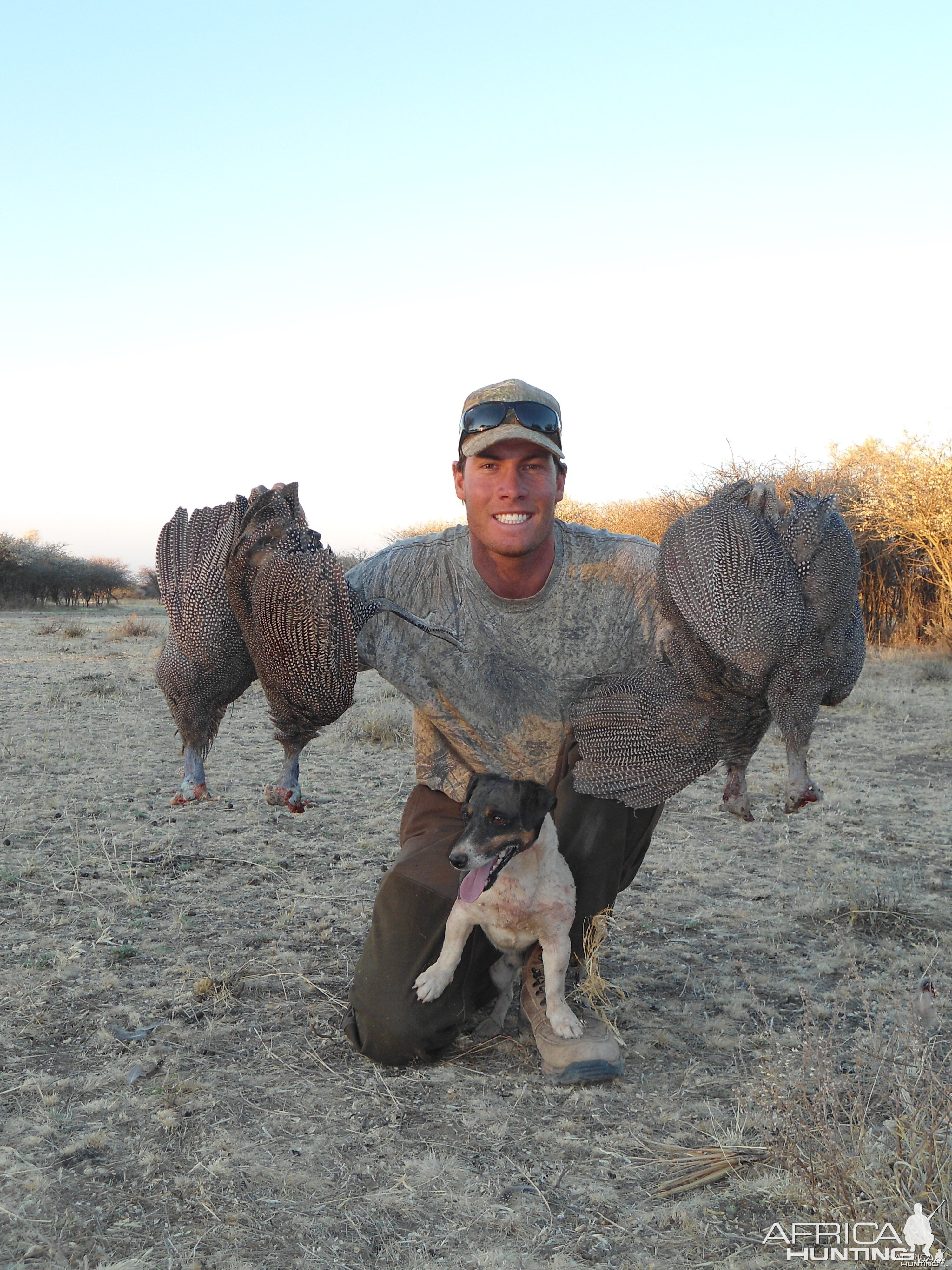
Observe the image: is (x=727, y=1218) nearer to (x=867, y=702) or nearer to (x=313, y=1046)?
(x=313, y=1046)

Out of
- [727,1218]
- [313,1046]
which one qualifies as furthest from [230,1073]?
[727,1218]

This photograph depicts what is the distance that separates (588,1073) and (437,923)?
2.47 feet

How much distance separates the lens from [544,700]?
3680mm

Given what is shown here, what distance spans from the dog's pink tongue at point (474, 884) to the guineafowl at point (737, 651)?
0.60m

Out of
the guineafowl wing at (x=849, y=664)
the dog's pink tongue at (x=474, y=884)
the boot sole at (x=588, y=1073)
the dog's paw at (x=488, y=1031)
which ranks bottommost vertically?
the dog's paw at (x=488, y=1031)

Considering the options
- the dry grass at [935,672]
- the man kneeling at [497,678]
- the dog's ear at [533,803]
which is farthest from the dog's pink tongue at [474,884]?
the dry grass at [935,672]

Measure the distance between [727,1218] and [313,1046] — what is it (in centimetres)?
162

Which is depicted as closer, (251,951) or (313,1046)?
(313,1046)

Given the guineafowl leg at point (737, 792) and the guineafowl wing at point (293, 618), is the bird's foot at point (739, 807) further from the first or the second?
the guineafowl wing at point (293, 618)

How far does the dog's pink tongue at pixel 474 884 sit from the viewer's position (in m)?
2.91

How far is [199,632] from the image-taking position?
277 cm

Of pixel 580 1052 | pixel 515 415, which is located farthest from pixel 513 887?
pixel 515 415

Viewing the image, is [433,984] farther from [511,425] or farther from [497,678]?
[511,425]

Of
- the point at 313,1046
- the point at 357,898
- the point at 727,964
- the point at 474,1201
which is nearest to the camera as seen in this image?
the point at 474,1201
